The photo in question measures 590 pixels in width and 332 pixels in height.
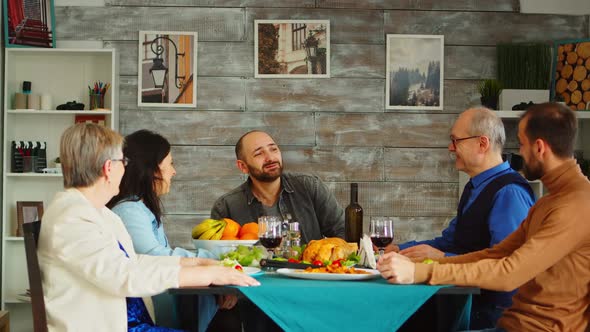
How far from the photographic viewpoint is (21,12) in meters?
5.10

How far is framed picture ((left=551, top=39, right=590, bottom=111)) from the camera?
5.09 metres

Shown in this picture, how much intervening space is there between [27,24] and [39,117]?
603 mm

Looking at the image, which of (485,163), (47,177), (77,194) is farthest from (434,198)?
(77,194)

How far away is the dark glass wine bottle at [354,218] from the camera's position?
10.1 ft

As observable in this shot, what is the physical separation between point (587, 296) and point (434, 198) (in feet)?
10.0

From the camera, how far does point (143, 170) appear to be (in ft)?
10.0

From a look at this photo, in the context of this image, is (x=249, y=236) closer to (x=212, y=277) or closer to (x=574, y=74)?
(x=212, y=277)

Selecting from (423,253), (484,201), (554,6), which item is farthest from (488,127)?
(554,6)

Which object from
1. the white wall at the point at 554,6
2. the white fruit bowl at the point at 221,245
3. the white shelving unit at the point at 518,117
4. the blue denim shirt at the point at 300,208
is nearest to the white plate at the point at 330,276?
the white fruit bowl at the point at 221,245

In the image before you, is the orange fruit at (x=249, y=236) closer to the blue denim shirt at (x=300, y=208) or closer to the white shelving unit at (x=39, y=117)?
the blue denim shirt at (x=300, y=208)

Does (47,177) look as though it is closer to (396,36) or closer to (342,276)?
(396,36)

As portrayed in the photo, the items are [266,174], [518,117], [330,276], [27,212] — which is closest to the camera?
[330,276]

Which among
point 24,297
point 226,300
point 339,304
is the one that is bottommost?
point 24,297

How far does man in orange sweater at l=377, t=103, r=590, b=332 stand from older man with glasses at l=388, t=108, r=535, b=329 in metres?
0.49
